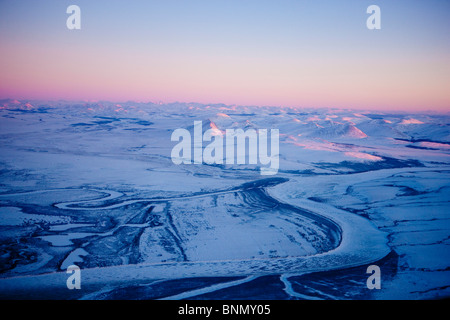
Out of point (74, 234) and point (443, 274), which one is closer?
point (443, 274)

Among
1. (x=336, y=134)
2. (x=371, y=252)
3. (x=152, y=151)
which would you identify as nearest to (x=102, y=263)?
(x=371, y=252)

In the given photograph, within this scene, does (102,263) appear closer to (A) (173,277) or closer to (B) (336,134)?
(A) (173,277)

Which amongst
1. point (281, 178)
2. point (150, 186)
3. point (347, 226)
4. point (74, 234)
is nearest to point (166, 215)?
point (74, 234)

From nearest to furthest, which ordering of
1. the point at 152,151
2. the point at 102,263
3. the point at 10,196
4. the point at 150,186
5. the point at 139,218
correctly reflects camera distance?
the point at 102,263, the point at 139,218, the point at 10,196, the point at 150,186, the point at 152,151

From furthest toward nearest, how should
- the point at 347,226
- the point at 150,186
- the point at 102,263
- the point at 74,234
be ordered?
the point at 150,186 → the point at 347,226 → the point at 74,234 → the point at 102,263

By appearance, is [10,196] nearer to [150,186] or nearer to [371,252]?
[150,186]

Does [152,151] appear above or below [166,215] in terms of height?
above
